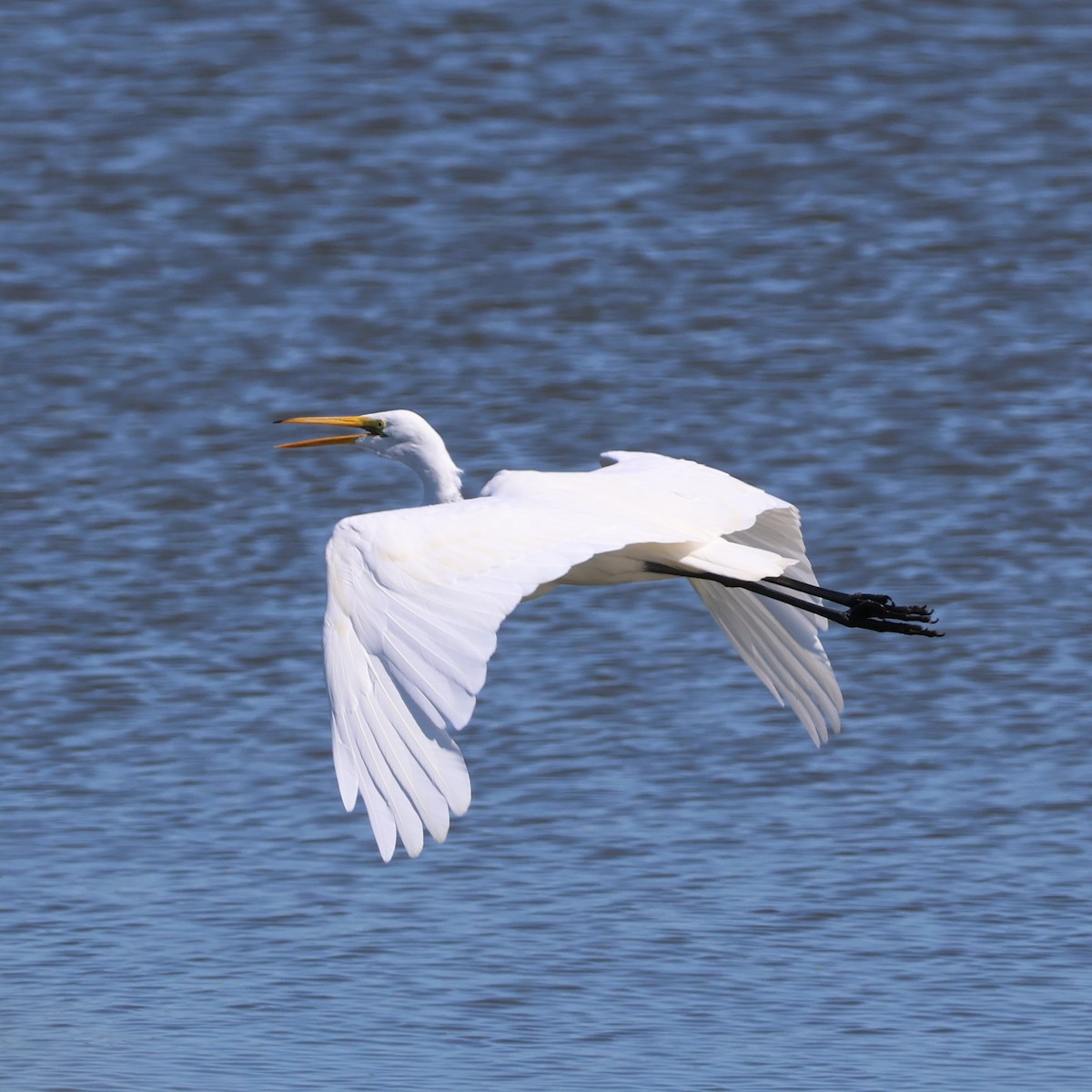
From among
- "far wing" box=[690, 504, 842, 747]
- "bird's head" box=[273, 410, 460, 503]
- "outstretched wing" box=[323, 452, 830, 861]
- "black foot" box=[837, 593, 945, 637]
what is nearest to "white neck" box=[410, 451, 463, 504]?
"bird's head" box=[273, 410, 460, 503]

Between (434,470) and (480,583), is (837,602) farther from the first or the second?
(480,583)

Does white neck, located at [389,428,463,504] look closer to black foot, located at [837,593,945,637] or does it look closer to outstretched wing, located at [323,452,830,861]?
outstretched wing, located at [323,452,830,861]

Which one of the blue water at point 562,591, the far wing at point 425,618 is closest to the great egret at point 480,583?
the far wing at point 425,618

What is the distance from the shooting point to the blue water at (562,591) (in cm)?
762

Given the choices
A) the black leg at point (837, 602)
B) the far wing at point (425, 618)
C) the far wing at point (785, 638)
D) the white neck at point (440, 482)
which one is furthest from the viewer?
the far wing at point (785, 638)

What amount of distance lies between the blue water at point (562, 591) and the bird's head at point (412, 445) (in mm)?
1516

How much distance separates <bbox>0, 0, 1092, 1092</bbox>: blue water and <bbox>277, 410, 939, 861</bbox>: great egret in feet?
3.79

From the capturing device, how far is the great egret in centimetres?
490

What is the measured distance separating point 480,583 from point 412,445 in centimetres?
164

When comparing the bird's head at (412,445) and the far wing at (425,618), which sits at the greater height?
the far wing at (425,618)

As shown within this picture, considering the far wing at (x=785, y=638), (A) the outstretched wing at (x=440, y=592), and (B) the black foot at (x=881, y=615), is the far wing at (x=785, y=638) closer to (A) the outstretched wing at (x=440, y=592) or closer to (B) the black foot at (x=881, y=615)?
(B) the black foot at (x=881, y=615)

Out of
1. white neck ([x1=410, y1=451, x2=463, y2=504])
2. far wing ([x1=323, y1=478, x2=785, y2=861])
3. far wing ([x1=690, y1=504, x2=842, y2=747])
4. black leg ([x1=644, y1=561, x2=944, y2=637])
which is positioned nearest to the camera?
far wing ([x1=323, y1=478, x2=785, y2=861])

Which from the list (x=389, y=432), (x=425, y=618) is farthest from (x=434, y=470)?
(x=425, y=618)

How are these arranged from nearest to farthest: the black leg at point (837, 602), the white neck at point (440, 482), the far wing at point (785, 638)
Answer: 1. the black leg at point (837, 602)
2. the white neck at point (440, 482)
3. the far wing at point (785, 638)
